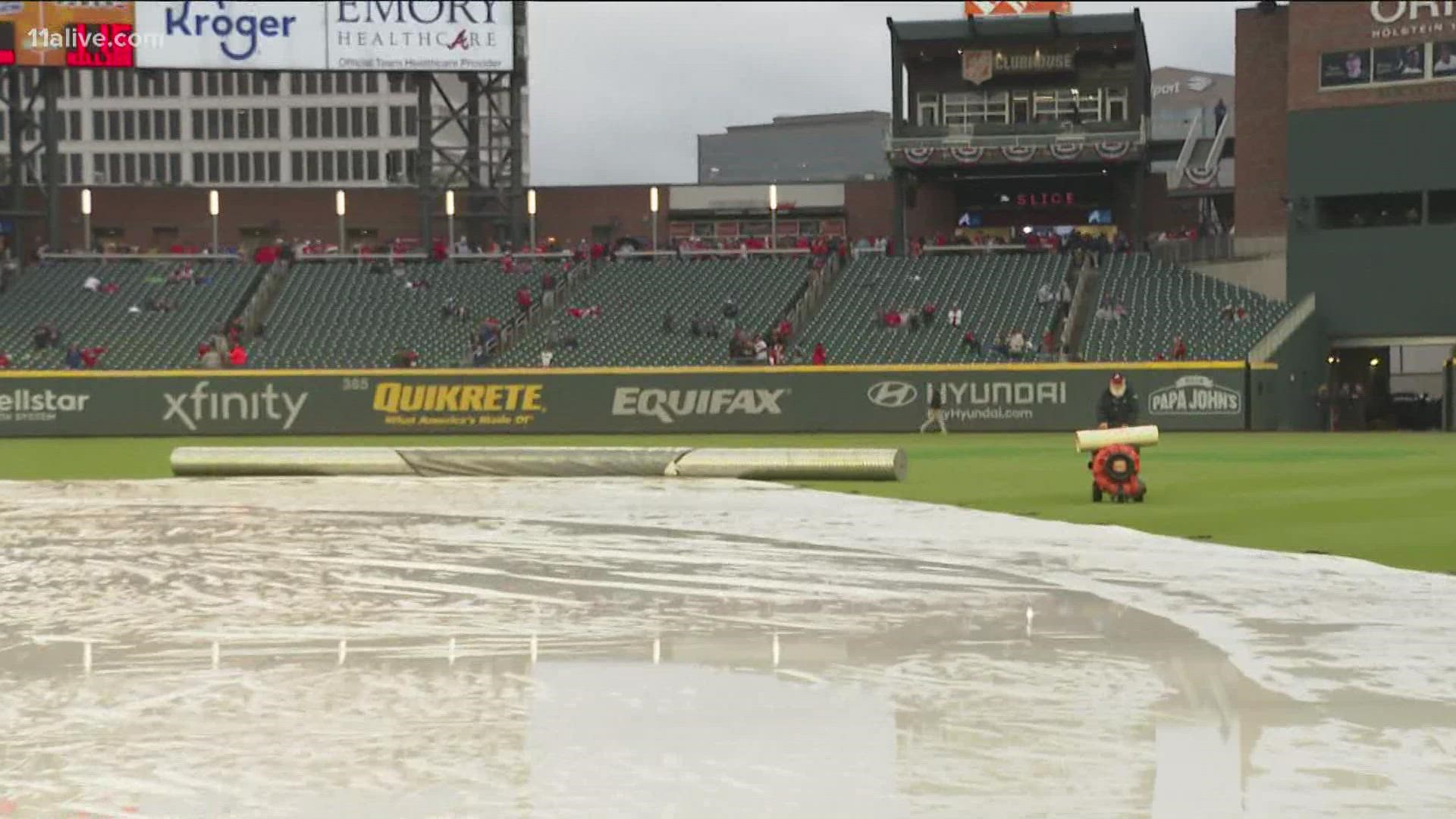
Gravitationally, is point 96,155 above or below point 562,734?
above

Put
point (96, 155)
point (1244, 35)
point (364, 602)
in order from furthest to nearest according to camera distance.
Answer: point (96, 155) → point (1244, 35) → point (364, 602)

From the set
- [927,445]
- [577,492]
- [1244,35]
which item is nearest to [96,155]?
[1244,35]

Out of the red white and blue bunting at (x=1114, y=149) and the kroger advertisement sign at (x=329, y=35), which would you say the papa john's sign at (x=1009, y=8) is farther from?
the kroger advertisement sign at (x=329, y=35)

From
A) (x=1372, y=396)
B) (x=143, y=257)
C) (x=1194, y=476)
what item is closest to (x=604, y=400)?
(x=1194, y=476)

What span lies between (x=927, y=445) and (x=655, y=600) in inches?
965

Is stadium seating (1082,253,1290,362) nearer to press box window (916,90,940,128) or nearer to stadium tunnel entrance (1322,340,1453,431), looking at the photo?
stadium tunnel entrance (1322,340,1453,431)

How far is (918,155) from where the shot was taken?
204ft

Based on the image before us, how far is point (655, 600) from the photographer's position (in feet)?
42.5

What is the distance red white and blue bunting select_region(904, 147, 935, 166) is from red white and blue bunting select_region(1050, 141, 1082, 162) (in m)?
4.07

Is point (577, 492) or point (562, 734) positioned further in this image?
point (577, 492)

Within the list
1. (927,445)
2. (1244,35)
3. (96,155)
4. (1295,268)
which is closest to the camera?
(927,445)

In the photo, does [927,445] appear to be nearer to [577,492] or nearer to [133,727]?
[577,492]

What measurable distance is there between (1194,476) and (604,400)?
875 inches
